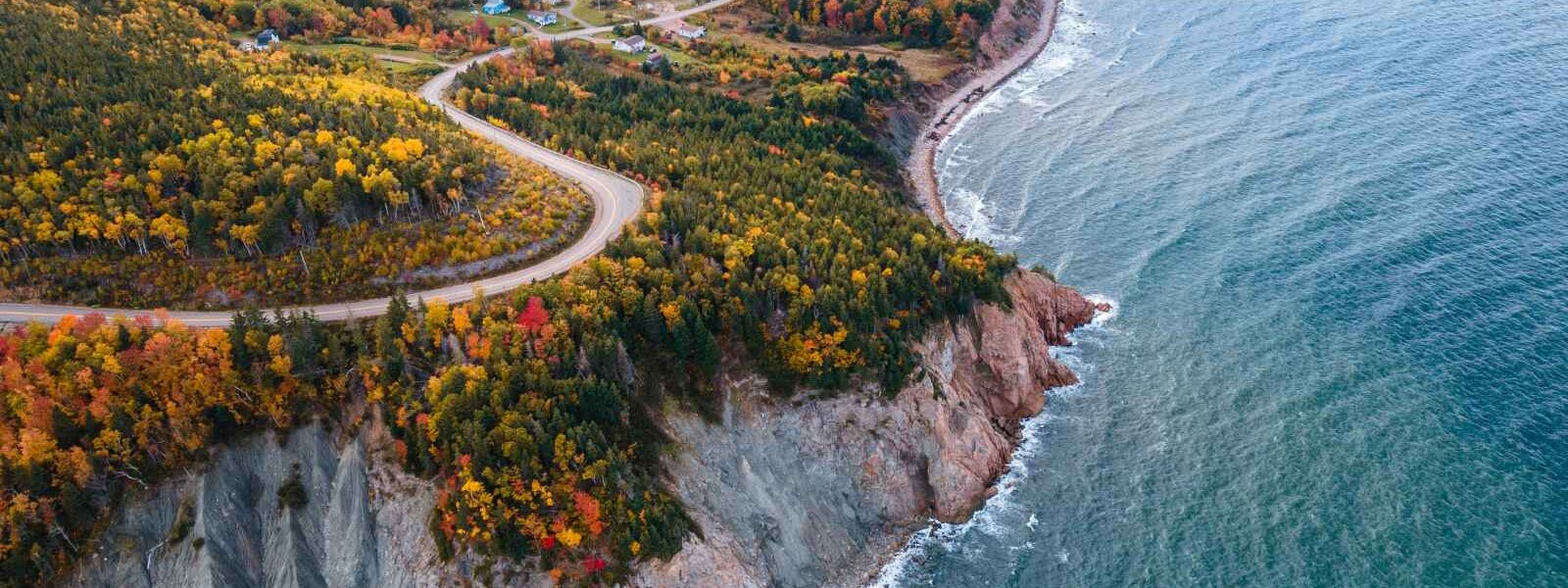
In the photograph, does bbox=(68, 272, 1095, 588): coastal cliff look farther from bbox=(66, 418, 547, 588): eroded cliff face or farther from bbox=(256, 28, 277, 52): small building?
bbox=(256, 28, 277, 52): small building

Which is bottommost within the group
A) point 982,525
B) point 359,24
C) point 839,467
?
point 982,525

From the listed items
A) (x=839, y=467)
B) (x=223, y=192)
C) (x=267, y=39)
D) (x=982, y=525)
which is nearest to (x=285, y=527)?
(x=223, y=192)

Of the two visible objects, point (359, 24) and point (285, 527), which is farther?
point (359, 24)

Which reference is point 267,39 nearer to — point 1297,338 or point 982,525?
point 982,525

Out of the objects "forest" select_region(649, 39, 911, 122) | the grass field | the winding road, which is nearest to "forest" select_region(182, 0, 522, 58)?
the grass field

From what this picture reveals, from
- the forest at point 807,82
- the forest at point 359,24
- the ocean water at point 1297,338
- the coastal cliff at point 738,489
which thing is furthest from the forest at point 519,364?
the forest at point 807,82

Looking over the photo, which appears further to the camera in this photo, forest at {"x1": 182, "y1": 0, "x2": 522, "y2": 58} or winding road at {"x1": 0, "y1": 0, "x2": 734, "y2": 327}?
forest at {"x1": 182, "y1": 0, "x2": 522, "y2": 58}

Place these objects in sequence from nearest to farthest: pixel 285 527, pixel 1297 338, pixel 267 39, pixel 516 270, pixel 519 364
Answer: pixel 285 527 → pixel 519 364 → pixel 516 270 → pixel 1297 338 → pixel 267 39
